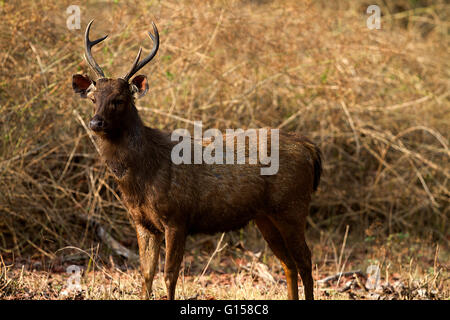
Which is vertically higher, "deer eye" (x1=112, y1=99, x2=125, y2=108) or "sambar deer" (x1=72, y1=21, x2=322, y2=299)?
"deer eye" (x1=112, y1=99, x2=125, y2=108)

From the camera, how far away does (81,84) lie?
5.68 metres

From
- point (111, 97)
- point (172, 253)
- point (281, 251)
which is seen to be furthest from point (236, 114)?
point (111, 97)

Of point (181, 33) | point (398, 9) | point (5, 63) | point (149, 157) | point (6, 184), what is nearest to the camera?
point (149, 157)

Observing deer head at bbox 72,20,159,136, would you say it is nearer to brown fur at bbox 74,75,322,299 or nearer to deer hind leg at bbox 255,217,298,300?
brown fur at bbox 74,75,322,299

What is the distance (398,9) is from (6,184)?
11.1 meters

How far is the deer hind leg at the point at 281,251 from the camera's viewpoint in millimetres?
6141

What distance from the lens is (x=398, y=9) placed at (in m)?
15.2

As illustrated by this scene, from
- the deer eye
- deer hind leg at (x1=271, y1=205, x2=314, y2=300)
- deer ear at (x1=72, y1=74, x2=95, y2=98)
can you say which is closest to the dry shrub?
deer ear at (x1=72, y1=74, x2=95, y2=98)

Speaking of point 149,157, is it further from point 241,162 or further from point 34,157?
point 34,157

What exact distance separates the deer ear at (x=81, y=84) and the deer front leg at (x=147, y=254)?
1329 millimetres

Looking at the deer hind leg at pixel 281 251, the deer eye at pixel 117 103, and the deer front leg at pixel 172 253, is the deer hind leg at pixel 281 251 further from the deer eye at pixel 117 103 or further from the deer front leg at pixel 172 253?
the deer eye at pixel 117 103

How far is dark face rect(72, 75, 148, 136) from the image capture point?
507cm

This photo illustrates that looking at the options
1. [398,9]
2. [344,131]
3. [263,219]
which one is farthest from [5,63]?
Result: [398,9]

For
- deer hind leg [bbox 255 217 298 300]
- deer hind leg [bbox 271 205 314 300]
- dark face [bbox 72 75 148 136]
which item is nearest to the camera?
dark face [bbox 72 75 148 136]
